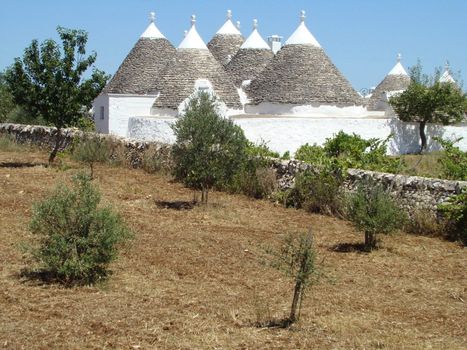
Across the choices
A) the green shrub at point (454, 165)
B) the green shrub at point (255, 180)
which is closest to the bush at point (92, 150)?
the green shrub at point (255, 180)

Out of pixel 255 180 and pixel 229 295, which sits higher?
pixel 255 180

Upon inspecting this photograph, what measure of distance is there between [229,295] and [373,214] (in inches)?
142

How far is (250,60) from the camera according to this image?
29.5m

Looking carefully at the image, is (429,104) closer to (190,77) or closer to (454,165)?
(190,77)

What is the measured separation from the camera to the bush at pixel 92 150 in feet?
56.3

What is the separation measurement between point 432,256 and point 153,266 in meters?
4.05

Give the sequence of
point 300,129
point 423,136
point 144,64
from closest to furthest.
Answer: point 300,129 → point 144,64 → point 423,136

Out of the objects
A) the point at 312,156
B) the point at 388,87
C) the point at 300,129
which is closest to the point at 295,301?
the point at 312,156

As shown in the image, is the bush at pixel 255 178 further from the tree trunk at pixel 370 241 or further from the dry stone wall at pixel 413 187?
the tree trunk at pixel 370 241

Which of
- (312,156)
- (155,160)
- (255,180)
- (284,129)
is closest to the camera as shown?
(255,180)

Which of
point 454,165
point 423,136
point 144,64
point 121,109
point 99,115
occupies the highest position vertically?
point 144,64

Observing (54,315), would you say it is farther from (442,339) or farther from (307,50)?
(307,50)

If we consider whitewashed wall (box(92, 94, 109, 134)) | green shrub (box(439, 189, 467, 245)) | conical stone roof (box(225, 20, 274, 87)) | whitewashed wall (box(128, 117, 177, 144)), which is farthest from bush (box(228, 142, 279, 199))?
conical stone roof (box(225, 20, 274, 87))

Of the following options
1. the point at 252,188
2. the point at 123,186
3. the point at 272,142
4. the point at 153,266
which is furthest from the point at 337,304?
the point at 272,142
